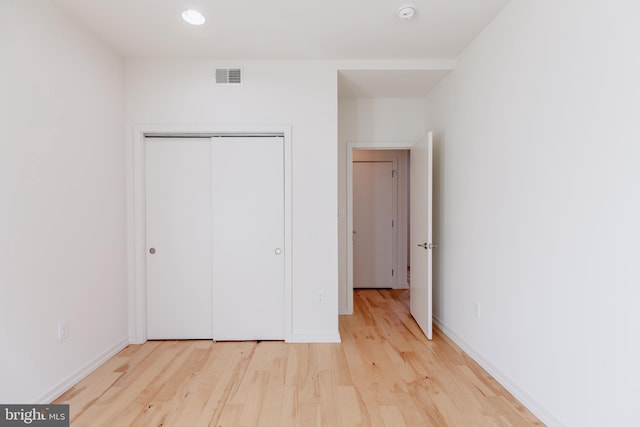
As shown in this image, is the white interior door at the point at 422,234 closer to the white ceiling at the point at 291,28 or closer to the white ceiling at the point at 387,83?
the white ceiling at the point at 387,83

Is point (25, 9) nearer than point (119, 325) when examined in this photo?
Yes

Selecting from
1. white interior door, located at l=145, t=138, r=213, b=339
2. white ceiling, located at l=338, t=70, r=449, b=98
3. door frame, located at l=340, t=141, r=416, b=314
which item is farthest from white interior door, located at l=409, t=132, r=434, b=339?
white interior door, located at l=145, t=138, r=213, b=339

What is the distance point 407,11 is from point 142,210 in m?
2.73

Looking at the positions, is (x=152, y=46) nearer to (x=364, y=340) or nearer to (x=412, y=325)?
(x=364, y=340)

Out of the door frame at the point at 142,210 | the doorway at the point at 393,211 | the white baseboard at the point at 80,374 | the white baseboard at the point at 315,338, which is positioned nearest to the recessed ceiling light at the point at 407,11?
the door frame at the point at 142,210

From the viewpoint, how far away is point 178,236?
9.26 feet

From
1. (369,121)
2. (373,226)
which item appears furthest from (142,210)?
(373,226)

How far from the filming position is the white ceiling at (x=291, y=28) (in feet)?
6.66

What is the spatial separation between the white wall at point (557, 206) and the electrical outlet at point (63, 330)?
303 cm

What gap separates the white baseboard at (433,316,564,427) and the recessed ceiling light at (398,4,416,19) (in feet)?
8.45

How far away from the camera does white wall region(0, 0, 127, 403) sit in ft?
5.57

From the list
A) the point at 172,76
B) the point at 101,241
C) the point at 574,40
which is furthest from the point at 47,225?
the point at 574,40

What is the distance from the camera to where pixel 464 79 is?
2.60 metres

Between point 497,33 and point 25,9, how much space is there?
3.07 metres
